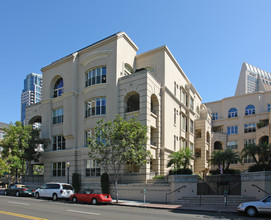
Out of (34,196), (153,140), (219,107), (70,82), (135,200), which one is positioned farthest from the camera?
(219,107)

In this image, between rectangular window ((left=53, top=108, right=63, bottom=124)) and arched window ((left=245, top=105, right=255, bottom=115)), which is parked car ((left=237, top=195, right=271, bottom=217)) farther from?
arched window ((left=245, top=105, right=255, bottom=115))

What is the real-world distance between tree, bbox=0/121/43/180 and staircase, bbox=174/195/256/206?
65.9ft

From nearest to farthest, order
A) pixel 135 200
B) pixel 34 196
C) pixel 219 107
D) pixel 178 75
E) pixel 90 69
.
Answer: pixel 135 200, pixel 34 196, pixel 90 69, pixel 178 75, pixel 219 107

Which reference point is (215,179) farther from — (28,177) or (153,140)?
(28,177)

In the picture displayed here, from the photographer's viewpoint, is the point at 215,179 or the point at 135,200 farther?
the point at 215,179

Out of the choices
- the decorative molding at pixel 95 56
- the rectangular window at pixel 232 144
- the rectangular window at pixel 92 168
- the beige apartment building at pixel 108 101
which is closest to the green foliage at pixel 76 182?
the beige apartment building at pixel 108 101

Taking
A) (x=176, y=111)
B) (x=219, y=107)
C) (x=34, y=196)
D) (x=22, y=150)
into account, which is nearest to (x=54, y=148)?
(x=22, y=150)

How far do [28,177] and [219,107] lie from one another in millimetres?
38196

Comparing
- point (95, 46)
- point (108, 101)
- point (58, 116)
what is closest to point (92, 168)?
point (108, 101)

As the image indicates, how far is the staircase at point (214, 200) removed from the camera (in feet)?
64.1

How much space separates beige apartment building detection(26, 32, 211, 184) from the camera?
2895 cm

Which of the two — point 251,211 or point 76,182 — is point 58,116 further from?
point 251,211

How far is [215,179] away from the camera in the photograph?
27.7m

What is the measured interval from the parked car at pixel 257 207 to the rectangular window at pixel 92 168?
1704 centimetres
